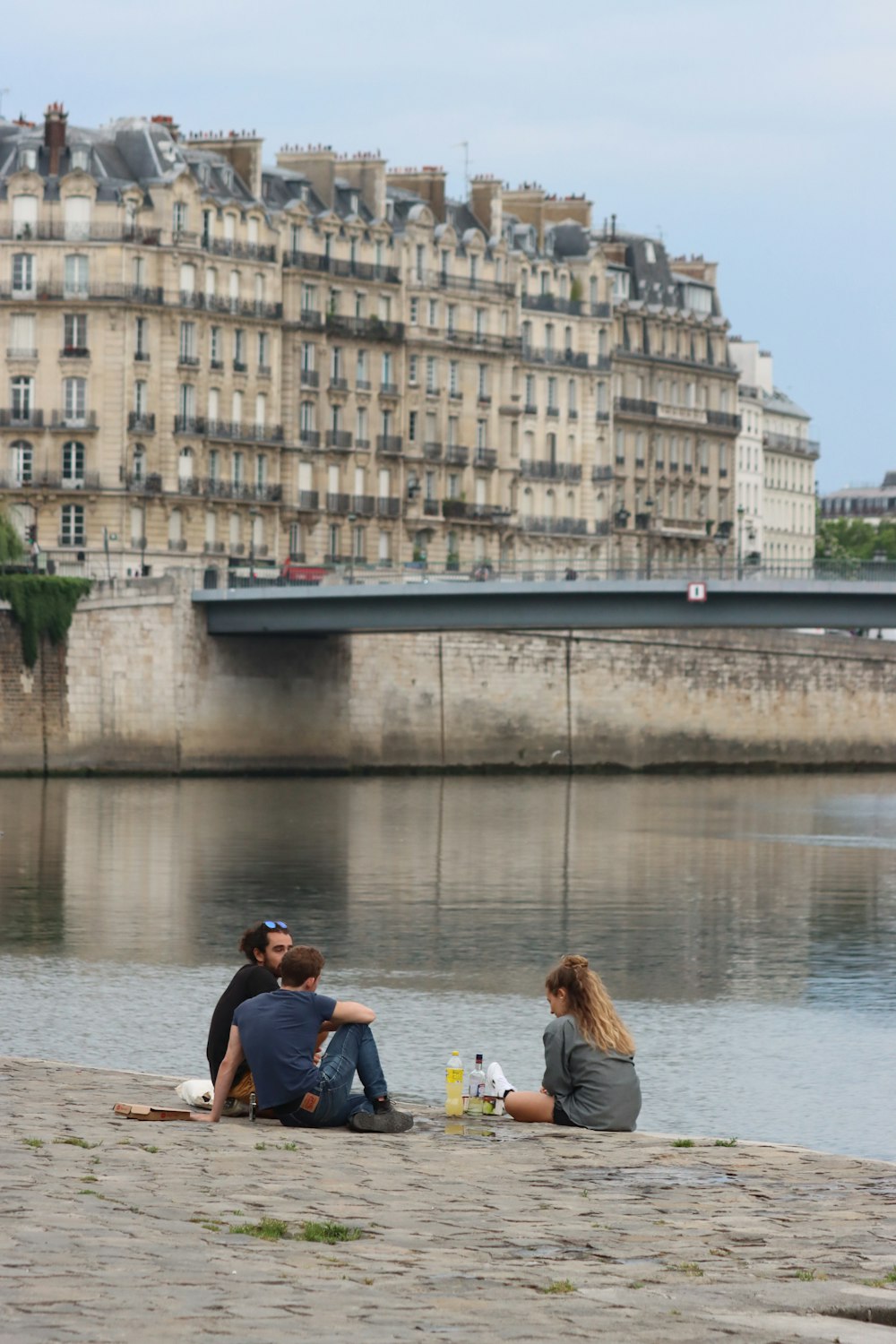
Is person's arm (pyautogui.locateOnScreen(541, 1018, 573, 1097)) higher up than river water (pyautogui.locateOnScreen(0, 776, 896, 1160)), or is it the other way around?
person's arm (pyautogui.locateOnScreen(541, 1018, 573, 1097))

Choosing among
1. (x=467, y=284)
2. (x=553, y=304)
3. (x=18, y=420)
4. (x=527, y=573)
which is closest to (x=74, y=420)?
(x=18, y=420)

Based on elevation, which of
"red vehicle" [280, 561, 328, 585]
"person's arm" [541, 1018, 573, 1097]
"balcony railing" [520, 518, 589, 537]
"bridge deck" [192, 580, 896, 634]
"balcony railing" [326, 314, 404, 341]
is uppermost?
"balcony railing" [326, 314, 404, 341]

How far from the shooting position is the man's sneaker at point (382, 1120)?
16438 millimetres

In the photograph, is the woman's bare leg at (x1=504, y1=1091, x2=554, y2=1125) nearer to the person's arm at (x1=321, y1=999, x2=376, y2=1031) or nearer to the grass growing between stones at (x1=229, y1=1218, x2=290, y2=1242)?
the person's arm at (x1=321, y1=999, x2=376, y2=1031)

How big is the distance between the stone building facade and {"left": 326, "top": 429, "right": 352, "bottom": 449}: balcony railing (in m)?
0.08

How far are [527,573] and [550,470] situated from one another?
3822cm

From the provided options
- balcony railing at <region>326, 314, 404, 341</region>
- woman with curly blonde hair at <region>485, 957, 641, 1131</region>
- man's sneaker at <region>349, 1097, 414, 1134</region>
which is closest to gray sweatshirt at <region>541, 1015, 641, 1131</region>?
woman with curly blonde hair at <region>485, 957, 641, 1131</region>

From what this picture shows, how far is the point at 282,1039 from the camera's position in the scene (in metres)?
16.1

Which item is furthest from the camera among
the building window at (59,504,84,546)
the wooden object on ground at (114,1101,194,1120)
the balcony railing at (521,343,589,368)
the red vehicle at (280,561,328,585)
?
the balcony railing at (521,343,589,368)

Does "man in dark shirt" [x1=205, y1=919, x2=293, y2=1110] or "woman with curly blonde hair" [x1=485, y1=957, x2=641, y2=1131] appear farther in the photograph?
"man in dark shirt" [x1=205, y1=919, x2=293, y2=1110]

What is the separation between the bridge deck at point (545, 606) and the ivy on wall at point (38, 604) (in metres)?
3.80

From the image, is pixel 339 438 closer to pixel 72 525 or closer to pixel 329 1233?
pixel 72 525

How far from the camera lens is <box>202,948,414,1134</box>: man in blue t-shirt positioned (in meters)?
16.0

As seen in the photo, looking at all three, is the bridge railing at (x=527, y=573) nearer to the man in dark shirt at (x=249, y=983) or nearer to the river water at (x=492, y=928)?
the river water at (x=492, y=928)
